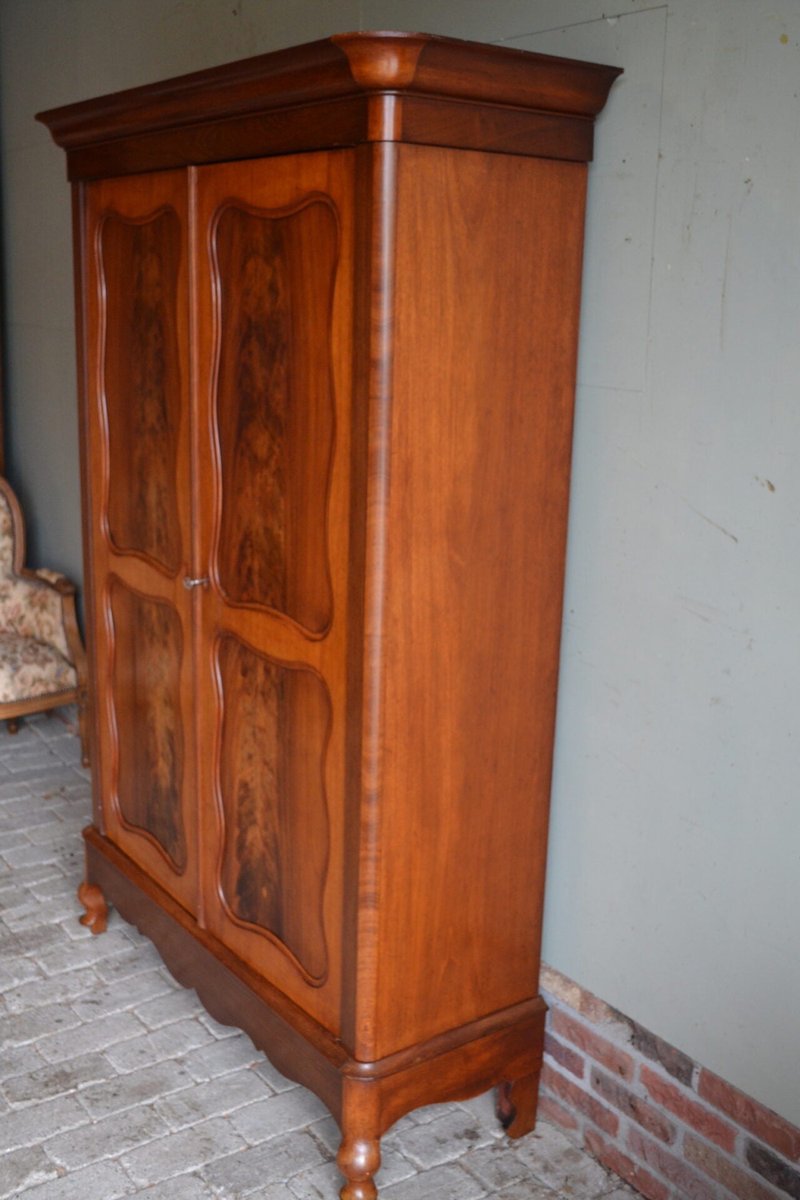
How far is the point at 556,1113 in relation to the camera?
105 inches

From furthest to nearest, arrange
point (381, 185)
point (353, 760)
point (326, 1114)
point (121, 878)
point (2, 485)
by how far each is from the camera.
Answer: point (2, 485) < point (121, 878) < point (326, 1114) < point (353, 760) < point (381, 185)

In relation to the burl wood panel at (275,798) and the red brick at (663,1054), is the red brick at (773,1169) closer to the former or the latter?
the red brick at (663,1054)

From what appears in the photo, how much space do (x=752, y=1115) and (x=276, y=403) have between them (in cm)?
156

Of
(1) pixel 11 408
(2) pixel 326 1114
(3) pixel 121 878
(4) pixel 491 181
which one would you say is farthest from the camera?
(1) pixel 11 408

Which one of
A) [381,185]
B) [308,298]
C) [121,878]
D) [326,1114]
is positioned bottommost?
[326,1114]

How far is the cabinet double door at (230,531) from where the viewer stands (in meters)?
2.22

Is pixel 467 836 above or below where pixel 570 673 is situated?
below

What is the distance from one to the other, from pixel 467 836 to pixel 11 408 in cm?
343

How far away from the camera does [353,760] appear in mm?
2221

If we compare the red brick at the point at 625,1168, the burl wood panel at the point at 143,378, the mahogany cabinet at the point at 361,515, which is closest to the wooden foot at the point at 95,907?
the mahogany cabinet at the point at 361,515

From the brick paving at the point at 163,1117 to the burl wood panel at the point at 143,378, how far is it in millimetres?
1113

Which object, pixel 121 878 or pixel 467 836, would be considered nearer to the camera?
pixel 467 836

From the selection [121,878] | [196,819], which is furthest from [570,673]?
[121,878]

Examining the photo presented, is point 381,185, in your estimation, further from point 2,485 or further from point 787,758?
point 2,485
